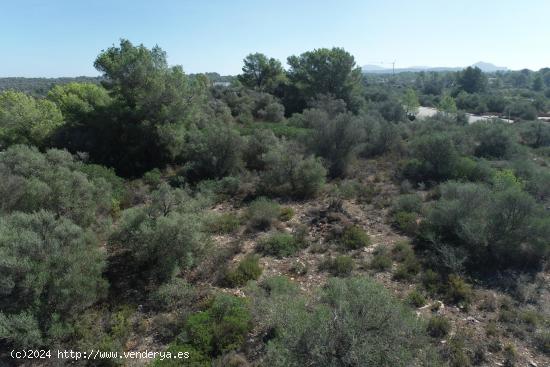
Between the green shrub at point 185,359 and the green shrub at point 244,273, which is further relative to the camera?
the green shrub at point 244,273

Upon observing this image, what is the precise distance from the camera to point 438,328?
6195mm

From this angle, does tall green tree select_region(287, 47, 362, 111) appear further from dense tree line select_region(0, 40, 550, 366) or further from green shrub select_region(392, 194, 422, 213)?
green shrub select_region(392, 194, 422, 213)

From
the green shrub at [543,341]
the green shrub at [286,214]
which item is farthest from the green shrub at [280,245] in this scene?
the green shrub at [543,341]

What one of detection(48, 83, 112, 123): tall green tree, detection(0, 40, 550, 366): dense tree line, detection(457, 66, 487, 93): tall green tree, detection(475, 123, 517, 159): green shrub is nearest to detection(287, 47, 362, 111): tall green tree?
detection(0, 40, 550, 366): dense tree line

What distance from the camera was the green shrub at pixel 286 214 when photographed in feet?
35.4

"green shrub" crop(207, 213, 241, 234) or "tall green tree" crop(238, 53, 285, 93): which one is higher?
"tall green tree" crop(238, 53, 285, 93)

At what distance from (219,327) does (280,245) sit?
334 centimetres

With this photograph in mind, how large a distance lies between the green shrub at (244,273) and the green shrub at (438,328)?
358cm

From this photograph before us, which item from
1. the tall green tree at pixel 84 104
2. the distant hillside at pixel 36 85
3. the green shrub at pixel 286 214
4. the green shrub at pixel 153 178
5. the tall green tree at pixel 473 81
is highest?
the distant hillside at pixel 36 85

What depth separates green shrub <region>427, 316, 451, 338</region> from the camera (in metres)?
6.15

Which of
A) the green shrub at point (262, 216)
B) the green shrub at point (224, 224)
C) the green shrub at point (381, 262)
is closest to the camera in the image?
the green shrub at point (381, 262)

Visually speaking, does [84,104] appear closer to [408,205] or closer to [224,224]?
[224,224]

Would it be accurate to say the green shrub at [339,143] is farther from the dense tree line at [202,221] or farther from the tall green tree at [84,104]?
the tall green tree at [84,104]

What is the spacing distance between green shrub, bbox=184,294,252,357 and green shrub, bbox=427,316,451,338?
326 cm
